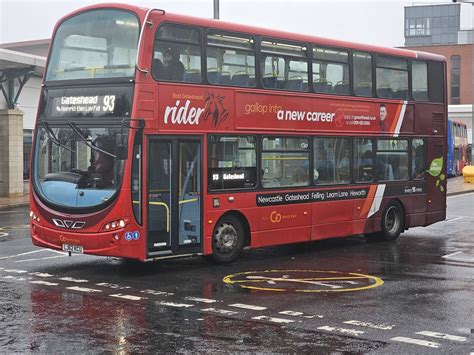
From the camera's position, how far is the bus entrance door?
504 inches

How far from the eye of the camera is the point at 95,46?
511 inches

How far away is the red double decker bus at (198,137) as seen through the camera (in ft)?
41.1

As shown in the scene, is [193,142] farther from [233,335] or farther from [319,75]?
[233,335]

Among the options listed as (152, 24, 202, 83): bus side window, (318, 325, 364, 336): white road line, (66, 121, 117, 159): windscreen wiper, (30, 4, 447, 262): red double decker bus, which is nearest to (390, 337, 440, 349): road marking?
(318, 325, 364, 336): white road line

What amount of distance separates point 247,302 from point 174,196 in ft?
10.6

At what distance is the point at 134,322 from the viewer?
358 inches

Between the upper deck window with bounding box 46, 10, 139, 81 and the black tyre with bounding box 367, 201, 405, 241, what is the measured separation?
7.93 m

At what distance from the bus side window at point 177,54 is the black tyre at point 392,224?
6.66 meters

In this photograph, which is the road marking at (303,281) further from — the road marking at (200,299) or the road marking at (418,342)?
the road marking at (418,342)

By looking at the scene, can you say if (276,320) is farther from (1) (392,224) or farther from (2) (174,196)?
(1) (392,224)

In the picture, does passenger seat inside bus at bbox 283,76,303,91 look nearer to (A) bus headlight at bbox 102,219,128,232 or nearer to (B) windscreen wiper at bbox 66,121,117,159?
(B) windscreen wiper at bbox 66,121,117,159

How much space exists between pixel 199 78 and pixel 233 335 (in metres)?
6.17

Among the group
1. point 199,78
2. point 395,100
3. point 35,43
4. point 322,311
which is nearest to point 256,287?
point 322,311

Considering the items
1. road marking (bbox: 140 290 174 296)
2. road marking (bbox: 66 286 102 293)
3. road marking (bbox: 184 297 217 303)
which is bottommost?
road marking (bbox: 184 297 217 303)
